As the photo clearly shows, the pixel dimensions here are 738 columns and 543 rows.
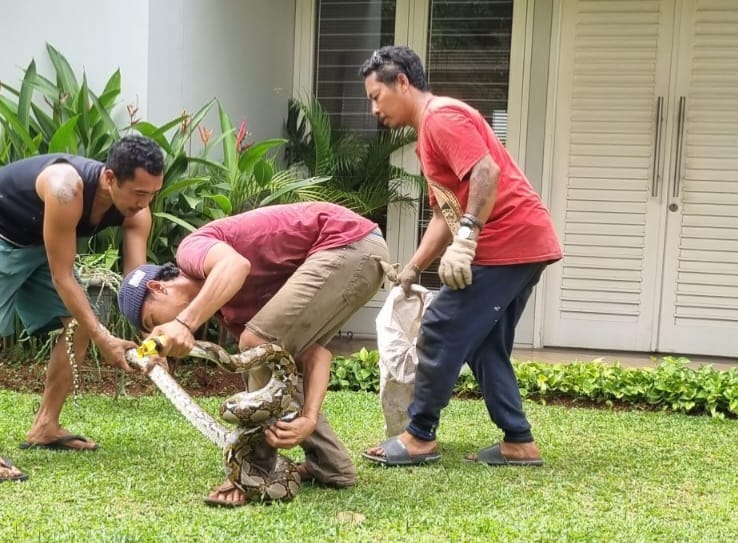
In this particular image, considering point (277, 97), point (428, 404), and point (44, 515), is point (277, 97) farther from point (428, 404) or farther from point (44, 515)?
point (44, 515)

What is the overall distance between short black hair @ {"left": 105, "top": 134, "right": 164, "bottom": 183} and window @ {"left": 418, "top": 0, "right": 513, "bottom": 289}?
12.7 ft

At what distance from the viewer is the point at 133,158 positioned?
3.25m

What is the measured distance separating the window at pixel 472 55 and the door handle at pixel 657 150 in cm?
111

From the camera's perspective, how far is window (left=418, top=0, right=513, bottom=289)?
22.6 feet

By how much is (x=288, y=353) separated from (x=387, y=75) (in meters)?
1.19

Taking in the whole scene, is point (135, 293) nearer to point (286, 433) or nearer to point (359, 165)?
point (286, 433)

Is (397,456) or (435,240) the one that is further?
(435,240)

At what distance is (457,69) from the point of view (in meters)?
6.99

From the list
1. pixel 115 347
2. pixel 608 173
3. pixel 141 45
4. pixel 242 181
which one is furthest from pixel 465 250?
pixel 608 173

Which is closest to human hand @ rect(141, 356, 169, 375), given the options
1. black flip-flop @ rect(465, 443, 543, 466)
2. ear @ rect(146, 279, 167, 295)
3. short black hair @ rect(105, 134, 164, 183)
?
ear @ rect(146, 279, 167, 295)

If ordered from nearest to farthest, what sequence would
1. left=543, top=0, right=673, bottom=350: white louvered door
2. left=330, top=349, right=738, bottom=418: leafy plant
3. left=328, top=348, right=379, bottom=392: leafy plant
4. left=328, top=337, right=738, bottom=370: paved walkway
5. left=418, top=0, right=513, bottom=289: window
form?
left=330, top=349, right=738, bottom=418: leafy plant → left=328, top=348, right=379, bottom=392: leafy plant → left=328, top=337, right=738, bottom=370: paved walkway → left=543, top=0, right=673, bottom=350: white louvered door → left=418, top=0, right=513, bottom=289: window

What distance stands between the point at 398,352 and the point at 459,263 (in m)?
0.72

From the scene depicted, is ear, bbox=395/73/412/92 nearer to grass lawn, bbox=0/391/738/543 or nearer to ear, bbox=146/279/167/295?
ear, bbox=146/279/167/295

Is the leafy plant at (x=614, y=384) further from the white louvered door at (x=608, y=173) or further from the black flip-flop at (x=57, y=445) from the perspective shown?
the black flip-flop at (x=57, y=445)
